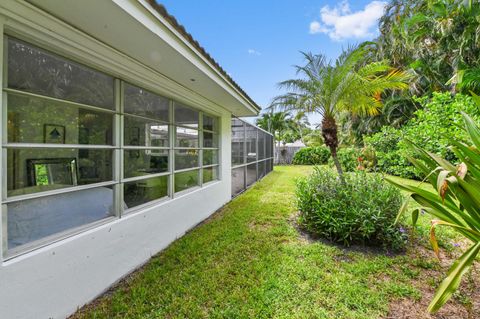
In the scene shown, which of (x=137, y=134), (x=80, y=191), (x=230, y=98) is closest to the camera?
(x=80, y=191)

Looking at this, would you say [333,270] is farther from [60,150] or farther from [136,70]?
[136,70]

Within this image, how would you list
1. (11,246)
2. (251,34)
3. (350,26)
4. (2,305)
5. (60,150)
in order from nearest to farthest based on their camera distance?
(2,305)
(11,246)
(60,150)
(251,34)
(350,26)

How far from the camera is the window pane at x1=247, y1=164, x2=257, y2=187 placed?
985cm

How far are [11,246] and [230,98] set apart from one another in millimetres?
4421

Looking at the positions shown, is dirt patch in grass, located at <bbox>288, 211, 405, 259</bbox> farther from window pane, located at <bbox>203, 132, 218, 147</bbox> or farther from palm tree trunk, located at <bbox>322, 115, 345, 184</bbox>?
window pane, located at <bbox>203, 132, 218, 147</bbox>

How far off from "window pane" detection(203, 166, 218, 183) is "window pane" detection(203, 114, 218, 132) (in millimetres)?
1079

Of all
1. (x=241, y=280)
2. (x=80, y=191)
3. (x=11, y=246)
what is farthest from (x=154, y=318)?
(x=80, y=191)

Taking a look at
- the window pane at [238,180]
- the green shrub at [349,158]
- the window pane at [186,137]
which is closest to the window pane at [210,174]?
the window pane at [186,137]

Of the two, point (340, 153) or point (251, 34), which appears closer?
point (251, 34)

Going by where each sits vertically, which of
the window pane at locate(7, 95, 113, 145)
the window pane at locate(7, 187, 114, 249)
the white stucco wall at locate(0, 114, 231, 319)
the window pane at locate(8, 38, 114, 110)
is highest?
the window pane at locate(8, 38, 114, 110)

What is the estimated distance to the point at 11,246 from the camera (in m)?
1.98

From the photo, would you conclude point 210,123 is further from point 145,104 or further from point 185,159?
point 145,104

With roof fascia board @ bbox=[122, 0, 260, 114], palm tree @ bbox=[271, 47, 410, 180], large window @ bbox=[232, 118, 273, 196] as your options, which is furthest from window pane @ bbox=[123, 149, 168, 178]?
large window @ bbox=[232, 118, 273, 196]

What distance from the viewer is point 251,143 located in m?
10.1
